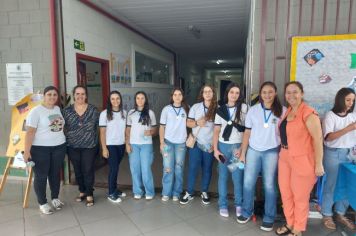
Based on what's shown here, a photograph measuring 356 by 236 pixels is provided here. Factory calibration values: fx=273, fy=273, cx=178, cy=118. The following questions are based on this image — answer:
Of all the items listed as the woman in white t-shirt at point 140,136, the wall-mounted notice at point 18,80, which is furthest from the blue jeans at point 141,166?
the wall-mounted notice at point 18,80

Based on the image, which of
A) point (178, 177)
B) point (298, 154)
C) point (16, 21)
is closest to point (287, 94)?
point (298, 154)

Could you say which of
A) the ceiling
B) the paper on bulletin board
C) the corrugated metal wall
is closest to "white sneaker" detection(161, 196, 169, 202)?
the corrugated metal wall

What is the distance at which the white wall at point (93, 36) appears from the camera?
3779 millimetres

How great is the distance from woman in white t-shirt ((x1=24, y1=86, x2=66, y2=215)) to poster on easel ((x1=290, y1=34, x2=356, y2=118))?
2.60m

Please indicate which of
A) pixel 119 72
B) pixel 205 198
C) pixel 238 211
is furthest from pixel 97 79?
pixel 238 211

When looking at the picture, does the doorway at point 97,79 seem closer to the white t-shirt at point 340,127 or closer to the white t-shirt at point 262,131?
the white t-shirt at point 262,131

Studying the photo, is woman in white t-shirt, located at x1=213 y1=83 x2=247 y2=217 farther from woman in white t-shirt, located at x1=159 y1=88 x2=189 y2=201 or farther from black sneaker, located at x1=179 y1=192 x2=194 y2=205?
black sneaker, located at x1=179 y1=192 x2=194 y2=205

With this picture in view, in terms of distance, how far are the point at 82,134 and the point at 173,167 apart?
1105 millimetres

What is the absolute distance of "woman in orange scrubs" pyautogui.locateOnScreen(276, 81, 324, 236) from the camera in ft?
7.38

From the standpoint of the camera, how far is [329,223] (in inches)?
106

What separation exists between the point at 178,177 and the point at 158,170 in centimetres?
143

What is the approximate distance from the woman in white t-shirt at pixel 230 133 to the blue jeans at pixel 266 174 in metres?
0.12

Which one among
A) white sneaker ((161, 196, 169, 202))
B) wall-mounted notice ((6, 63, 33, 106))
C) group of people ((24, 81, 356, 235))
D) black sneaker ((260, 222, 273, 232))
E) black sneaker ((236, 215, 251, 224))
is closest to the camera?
group of people ((24, 81, 356, 235))

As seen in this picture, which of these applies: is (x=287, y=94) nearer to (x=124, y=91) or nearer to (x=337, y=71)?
(x=337, y=71)
